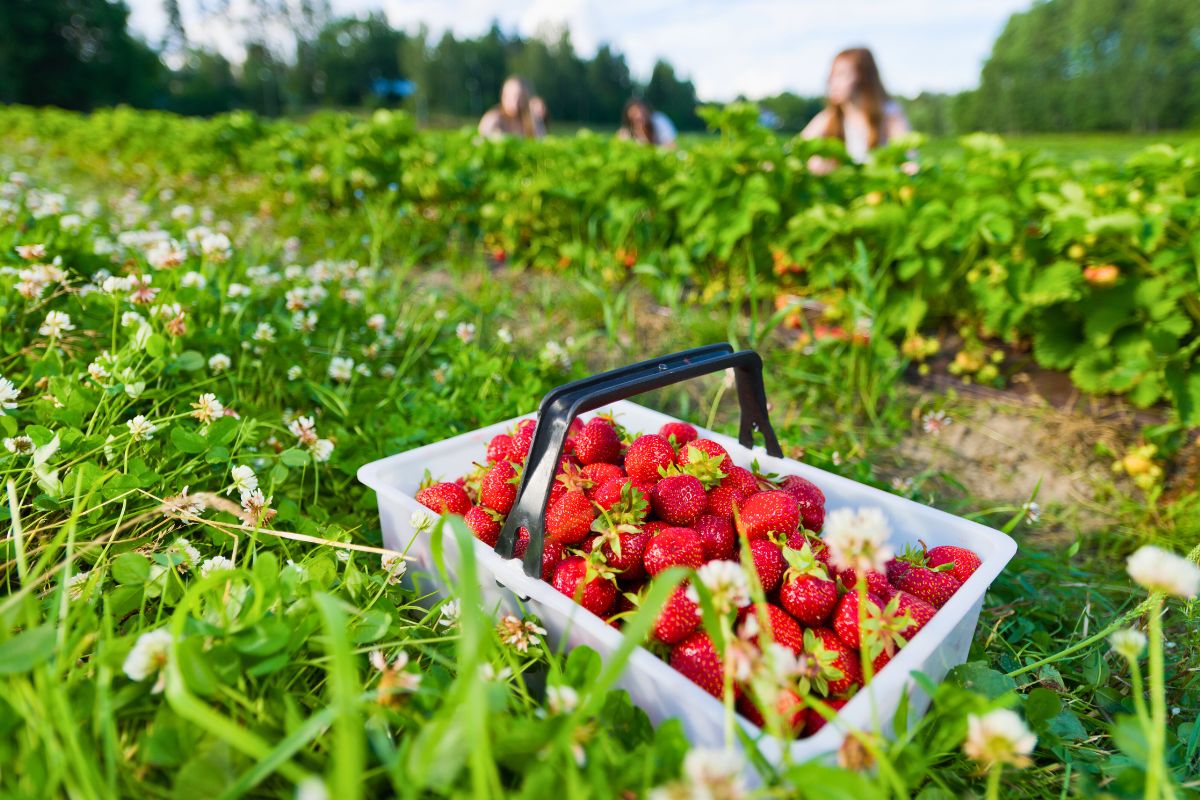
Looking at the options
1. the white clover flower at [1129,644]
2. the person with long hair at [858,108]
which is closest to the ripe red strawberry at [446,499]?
the white clover flower at [1129,644]

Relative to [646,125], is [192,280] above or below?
below

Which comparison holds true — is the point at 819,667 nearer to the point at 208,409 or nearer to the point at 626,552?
the point at 626,552

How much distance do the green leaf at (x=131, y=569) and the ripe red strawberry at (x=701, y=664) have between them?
90 cm

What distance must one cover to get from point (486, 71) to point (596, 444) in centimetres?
7635

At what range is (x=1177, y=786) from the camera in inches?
32.8

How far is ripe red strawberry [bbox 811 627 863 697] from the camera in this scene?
3.16ft

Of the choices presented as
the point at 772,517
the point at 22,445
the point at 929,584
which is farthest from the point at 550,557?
the point at 22,445

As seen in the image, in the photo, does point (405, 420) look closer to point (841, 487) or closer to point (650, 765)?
point (841, 487)

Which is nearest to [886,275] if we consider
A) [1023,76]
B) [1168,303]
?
[1168,303]

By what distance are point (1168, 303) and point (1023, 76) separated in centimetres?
6229

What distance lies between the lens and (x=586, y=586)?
1089mm

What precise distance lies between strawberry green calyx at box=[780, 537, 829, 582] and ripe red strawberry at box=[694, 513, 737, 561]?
0.12 metres

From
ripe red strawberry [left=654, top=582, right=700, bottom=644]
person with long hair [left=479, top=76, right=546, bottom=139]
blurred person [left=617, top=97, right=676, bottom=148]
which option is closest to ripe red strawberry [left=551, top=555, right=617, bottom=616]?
ripe red strawberry [left=654, top=582, right=700, bottom=644]

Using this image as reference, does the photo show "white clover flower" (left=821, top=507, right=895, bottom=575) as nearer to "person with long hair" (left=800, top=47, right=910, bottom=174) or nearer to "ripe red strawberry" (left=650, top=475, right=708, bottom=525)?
"ripe red strawberry" (left=650, top=475, right=708, bottom=525)
